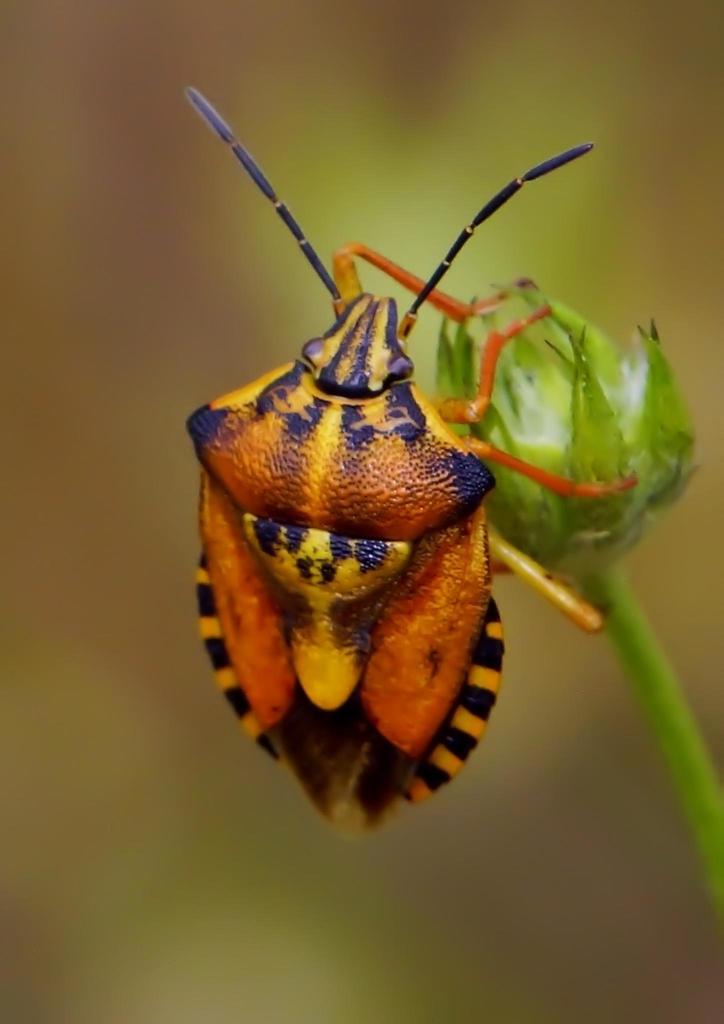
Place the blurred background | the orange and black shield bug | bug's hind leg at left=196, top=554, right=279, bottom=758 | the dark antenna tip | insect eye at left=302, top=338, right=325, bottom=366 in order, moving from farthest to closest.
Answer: the blurred background, the dark antenna tip, bug's hind leg at left=196, top=554, right=279, bottom=758, insect eye at left=302, top=338, right=325, bottom=366, the orange and black shield bug

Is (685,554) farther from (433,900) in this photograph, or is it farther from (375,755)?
(375,755)

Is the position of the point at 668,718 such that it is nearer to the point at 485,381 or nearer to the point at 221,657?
the point at 485,381

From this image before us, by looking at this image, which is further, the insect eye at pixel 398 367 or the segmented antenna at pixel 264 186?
the segmented antenna at pixel 264 186

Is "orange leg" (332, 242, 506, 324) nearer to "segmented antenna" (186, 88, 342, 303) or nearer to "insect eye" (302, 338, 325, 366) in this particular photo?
"segmented antenna" (186, 88, 342, 303)

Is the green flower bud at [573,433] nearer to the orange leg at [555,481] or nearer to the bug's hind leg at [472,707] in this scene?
the orange leg at [555,481]

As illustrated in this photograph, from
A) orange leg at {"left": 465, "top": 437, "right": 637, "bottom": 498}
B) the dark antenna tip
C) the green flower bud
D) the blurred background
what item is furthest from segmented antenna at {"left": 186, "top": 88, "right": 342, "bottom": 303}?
the blurred background

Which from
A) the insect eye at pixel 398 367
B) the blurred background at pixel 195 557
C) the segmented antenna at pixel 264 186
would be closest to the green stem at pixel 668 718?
the insect eye at pixel 398 367

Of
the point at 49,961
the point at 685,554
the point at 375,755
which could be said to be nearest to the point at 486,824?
the point at 685,554
